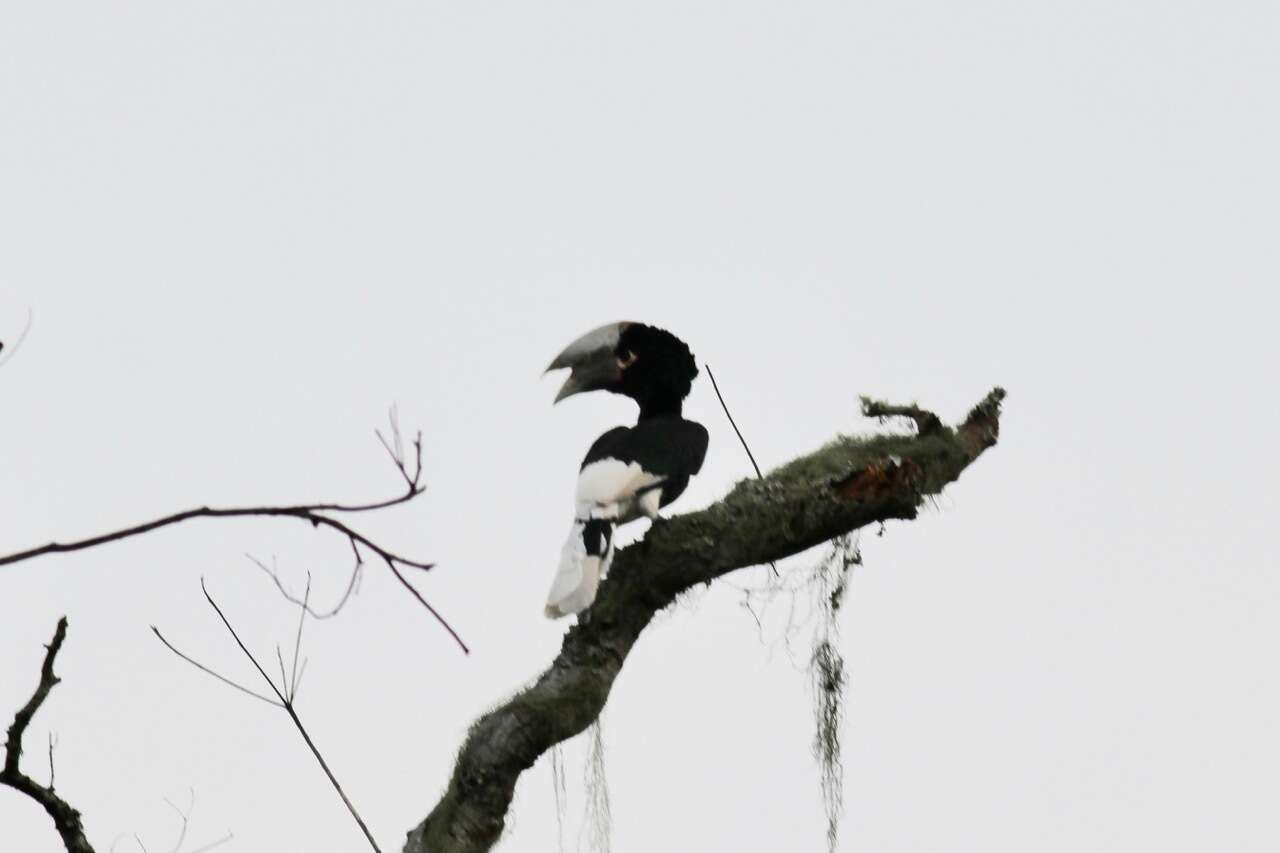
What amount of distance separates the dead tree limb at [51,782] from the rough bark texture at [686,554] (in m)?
0.60

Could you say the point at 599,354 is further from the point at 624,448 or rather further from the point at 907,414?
the point at 907,414

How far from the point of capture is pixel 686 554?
3242mm

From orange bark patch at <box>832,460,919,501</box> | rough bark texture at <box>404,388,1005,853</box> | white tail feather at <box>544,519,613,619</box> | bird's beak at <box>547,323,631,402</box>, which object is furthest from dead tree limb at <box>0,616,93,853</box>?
bird's beak at <box>547,323,631,402</box>

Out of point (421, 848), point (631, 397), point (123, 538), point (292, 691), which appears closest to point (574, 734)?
point (421, 848)

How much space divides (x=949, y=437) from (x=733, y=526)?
590 mm

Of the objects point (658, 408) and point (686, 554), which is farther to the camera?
point (658, 408)

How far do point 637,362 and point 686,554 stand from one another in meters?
1.18

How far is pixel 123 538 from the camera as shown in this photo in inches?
43.3

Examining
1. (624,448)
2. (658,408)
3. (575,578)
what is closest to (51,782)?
(575,578)

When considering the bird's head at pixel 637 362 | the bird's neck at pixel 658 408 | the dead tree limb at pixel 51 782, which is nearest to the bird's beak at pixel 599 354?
the bird's head at pixel 637 362

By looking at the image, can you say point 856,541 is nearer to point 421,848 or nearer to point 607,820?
point 607,820

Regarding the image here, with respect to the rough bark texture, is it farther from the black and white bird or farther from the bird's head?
the bird's head

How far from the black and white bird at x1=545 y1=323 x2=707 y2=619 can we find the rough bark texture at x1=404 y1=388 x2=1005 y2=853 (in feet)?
0.33

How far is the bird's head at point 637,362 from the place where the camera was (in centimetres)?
432
